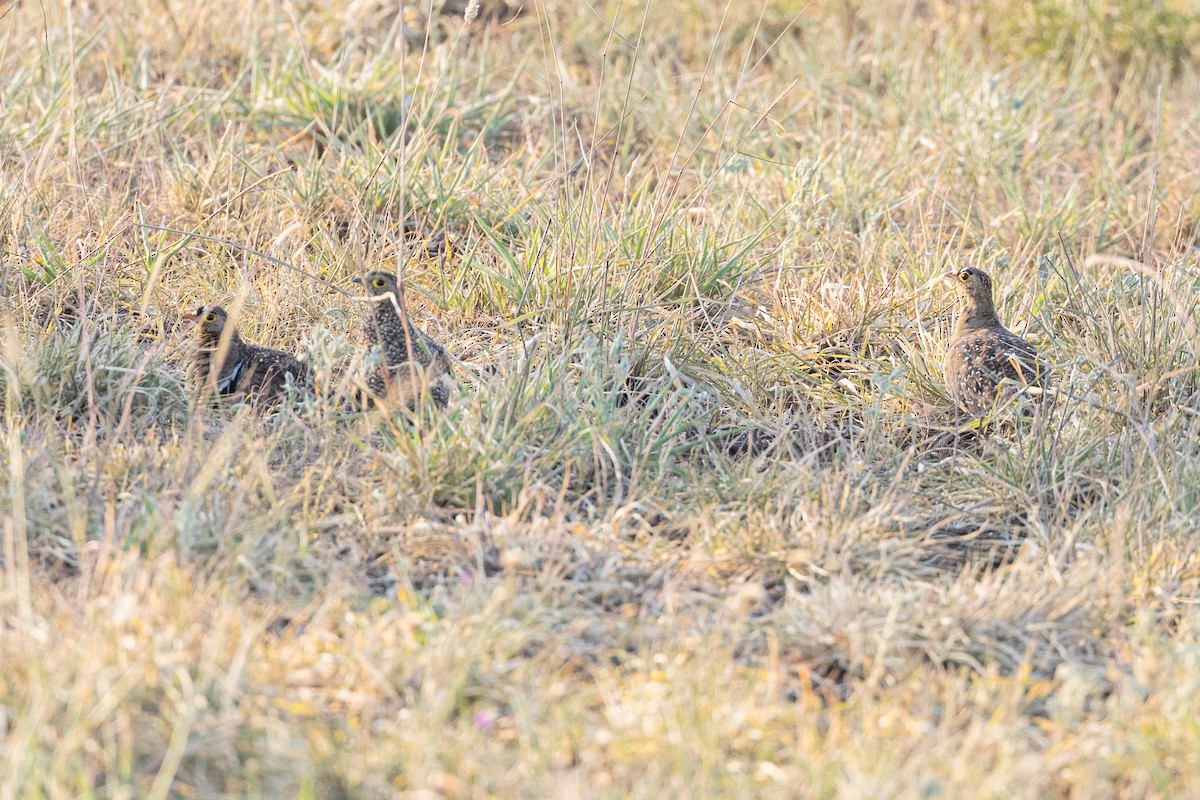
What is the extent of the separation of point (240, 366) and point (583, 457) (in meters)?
1.39

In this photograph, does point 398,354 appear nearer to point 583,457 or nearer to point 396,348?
point 396,348

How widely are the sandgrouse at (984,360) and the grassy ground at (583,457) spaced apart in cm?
15

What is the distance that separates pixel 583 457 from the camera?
4410 mm

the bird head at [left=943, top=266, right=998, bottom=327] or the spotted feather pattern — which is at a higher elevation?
the bird head at [left=943, top=266, right=998, bottom=327]

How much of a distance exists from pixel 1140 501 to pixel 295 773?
2726mm

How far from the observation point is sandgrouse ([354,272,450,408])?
15.2 feet

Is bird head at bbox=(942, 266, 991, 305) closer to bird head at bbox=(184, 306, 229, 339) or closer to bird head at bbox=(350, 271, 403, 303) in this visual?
bird head at bbox=(350, 271, 403, 303)

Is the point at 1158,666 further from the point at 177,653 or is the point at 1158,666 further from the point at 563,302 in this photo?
the point at 563,302

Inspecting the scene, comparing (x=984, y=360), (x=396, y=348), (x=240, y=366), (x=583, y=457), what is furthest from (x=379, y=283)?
(x=984, y=360)

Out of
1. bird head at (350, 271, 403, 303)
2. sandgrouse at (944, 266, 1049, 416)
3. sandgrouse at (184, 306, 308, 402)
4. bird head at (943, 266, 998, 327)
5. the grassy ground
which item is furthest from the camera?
bird head at (943, 266, 998, 327)

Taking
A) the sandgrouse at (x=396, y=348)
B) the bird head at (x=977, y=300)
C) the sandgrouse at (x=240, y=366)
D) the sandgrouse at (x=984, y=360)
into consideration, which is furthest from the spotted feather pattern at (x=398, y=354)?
the bird head at (x=977, y=300)

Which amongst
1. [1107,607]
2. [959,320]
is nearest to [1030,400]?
[959,320]

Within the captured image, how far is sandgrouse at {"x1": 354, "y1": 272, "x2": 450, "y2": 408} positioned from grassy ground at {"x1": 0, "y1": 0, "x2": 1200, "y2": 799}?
0.15 m

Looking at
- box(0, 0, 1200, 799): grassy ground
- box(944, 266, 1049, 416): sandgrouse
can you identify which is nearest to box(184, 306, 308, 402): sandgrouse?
box(0, 0, 1200, 799): grassy ground
